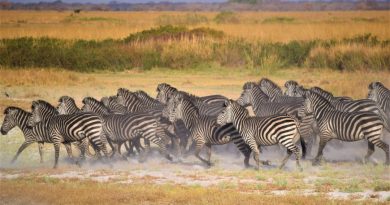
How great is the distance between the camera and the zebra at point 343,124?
13.1m

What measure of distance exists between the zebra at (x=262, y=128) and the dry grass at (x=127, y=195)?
1990 millimetres

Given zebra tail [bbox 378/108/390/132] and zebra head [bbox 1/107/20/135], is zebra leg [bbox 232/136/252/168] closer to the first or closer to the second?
zebra tail [bbox 378/108/390/132]

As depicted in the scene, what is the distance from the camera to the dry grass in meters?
10.4

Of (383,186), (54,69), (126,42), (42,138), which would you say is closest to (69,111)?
(42,138)

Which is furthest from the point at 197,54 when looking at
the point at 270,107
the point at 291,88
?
the point at 270,107

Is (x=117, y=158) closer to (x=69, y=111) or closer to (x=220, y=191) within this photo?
(x=69, y=111)

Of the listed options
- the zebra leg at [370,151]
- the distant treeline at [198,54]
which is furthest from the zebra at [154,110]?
the distant treeline at [198,54]

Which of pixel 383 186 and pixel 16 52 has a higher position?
pixel 16 52

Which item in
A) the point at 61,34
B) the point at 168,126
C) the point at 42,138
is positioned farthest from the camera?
the point at 61,34

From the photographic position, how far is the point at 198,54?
101 ft

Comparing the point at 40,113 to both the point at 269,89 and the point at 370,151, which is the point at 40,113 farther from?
the point at 370,151

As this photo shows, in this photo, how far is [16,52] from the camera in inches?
1208

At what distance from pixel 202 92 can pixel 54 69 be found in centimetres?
732

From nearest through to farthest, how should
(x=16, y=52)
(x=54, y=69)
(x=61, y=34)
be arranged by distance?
(x=54, y=69)
(x=16, y=52)
(x=61, y=34)
